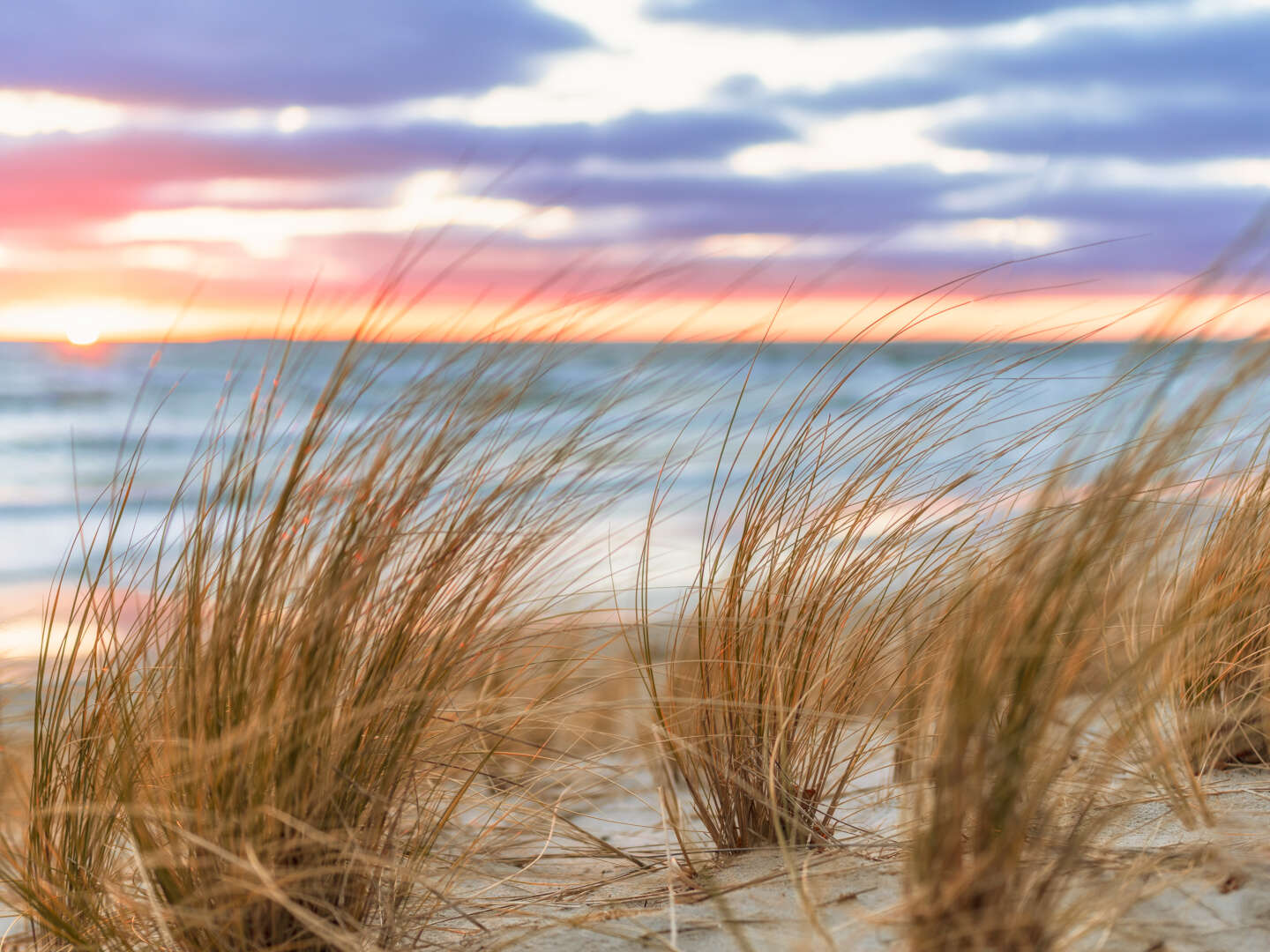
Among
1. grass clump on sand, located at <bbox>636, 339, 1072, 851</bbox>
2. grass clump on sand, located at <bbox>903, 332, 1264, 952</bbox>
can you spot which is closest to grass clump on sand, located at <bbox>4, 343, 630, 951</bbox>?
grass clump on sand, located at <bbox>636, 339, 1072, 851</bbox>

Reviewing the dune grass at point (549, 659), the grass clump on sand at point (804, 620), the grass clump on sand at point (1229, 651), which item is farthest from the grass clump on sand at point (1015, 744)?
the grass clump on sand at point (1229, 651)

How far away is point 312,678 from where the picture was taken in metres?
1.40

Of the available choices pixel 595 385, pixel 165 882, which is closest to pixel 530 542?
pixel 595 385

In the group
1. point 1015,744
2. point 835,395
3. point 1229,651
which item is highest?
point 835,395

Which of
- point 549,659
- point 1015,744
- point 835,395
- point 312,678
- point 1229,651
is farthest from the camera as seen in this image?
point 835,395

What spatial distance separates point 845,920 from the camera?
1469 millimetres

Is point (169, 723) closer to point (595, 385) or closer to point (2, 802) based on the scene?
point (2, 802)

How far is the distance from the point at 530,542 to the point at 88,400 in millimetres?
17695

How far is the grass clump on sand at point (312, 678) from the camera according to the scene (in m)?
1.41

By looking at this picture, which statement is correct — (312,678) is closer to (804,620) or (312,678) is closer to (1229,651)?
(804,620)

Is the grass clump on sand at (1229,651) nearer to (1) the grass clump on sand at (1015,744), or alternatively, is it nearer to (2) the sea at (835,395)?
(2) the sea at (835,395)

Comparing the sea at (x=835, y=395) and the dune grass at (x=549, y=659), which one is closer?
the dune grass at (x=549, y=659)

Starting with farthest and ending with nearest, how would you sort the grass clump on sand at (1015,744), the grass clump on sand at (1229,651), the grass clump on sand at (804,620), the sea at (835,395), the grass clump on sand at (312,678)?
the grass clump on sand at (1229,651) → the grass clump on sand at (804,620) → the sea at (835,395) → the grass clump on sand at (312,678) → the grass clump on sand at (1015,744)

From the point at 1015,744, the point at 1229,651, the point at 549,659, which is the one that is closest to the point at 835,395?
the point at 1229,651
